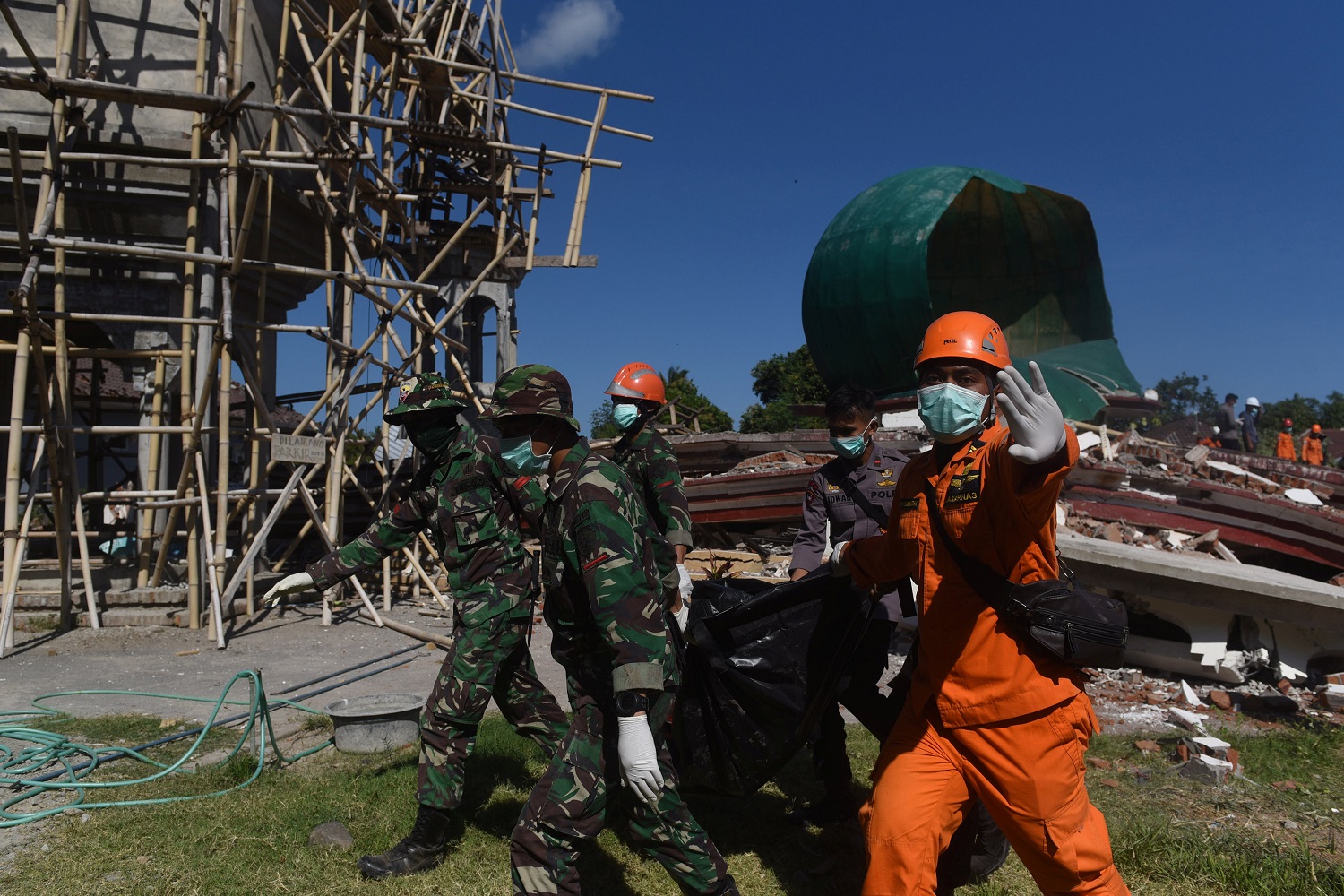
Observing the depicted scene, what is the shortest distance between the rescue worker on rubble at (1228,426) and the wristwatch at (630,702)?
17.4 m

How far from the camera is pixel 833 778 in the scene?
3789 mm

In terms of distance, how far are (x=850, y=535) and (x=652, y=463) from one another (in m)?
1.13

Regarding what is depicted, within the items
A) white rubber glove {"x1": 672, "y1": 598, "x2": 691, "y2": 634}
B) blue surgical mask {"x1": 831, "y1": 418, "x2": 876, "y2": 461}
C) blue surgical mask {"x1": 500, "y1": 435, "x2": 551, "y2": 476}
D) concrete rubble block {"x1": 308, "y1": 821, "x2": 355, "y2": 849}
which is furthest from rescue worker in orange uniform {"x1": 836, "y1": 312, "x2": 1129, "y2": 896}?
concrete rubble block {"x1": 308, "y1": 821, "x2": 355, "y2": 849}

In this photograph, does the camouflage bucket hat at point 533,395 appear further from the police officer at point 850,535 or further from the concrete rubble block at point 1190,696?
the concrete rubble block at point 1190,696

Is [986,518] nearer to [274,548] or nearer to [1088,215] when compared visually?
[274,548]

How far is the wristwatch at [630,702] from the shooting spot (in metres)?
2.50

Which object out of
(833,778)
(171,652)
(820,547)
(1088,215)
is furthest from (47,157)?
(1088,215)

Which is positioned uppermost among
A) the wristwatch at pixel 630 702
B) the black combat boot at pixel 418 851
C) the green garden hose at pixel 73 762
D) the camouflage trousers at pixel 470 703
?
the wristwatch at pixel 630 702

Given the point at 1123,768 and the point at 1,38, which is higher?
the point at 1,38

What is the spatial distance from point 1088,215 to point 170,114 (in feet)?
45.1

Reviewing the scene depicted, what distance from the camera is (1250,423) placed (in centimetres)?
1709

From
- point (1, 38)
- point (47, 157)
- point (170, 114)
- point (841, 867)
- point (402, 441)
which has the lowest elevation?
point (841, 867)

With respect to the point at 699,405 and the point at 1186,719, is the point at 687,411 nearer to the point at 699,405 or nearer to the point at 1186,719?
the point at 699,405

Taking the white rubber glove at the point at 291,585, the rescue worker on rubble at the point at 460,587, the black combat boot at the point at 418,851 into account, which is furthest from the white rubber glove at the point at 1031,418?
the white rubber glove at the point at 291,585
